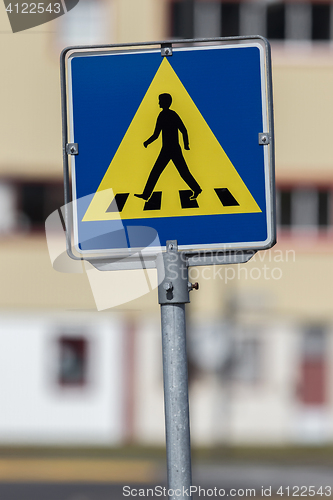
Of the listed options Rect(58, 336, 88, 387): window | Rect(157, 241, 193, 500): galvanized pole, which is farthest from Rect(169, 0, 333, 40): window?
Rect(157, 241, 193, 500): galvanized pole

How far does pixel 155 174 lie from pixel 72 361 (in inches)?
559

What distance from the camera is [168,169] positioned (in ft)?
6.93

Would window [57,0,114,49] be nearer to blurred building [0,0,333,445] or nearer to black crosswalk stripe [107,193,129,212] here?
blurred building [0,0,333,445]

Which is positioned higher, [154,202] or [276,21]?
[276,21]

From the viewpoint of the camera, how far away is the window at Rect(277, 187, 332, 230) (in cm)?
1584

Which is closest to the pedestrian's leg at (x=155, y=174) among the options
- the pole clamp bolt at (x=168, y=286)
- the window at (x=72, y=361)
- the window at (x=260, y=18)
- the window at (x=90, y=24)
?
the pole clamp bolt at (x=168, y=286)

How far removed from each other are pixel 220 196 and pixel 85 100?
1.75 ft

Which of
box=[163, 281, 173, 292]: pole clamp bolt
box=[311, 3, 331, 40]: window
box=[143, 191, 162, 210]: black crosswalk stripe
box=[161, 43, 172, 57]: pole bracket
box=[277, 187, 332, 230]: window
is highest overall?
box=[311, 3, 331, 40]: window

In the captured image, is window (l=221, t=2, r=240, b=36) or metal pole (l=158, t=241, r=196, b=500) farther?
window (l=221, t=2, r=240, b=36)

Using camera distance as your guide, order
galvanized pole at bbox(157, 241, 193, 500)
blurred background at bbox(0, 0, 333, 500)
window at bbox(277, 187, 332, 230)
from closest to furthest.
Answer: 1. galvanized pole at bbox(157, 241, 193, 500)
2. blurred background at bbox(0, 0, 333, 500)
3. window at bbox(277, 187, 332, 230)

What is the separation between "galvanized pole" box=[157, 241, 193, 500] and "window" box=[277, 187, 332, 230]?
554 inches

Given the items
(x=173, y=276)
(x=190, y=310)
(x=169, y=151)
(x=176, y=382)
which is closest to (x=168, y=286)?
(x=173, y=276)

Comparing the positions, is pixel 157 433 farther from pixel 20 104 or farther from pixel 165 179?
pixel 165 179

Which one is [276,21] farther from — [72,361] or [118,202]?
[118,202]
